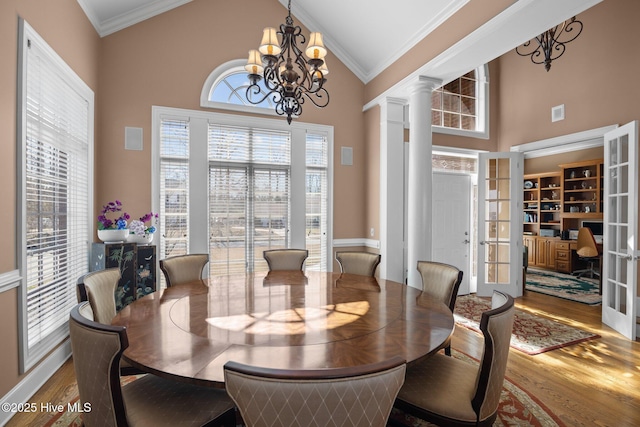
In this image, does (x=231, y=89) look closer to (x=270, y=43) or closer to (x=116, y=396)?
(x=270, y=43)

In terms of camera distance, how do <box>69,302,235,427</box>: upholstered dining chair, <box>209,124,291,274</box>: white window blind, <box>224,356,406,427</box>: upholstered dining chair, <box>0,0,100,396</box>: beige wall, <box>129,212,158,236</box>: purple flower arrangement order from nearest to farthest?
<box>224,356,406,427</box>: upholstered dining chair, <box>69,302,235,427</box>: upholstered dining chair, <box>0,0,100,396</box>: beige wall, <box>129,212,158,236</box>: purple flower arrangement, <box>209,124,291,274</box>: white window blind

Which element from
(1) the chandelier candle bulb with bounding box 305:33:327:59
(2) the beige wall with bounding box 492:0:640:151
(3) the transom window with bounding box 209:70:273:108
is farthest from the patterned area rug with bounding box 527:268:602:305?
(3) the transom window with bounding box 209:70:273:108

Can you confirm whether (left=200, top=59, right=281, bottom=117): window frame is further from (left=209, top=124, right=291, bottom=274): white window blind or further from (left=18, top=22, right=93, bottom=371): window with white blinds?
(left=18, top=22, right=93, bottom=371): window with white blinds

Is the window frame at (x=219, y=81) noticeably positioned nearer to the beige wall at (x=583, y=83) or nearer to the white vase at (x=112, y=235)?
the white vase at (x=112, y=235)

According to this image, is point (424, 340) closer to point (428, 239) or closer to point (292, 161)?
point (428, 239)

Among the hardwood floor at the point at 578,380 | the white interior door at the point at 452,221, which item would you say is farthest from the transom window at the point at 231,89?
the hardwood floor at the point at 578,380

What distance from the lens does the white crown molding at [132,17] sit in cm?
358

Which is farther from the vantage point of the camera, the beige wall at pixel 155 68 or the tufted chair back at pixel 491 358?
the beige wall at pixel 155 68

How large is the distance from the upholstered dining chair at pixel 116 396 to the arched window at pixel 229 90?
10.4ft

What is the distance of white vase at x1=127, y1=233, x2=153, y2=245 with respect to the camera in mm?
3404

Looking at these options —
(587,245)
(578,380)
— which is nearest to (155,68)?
(578,380)

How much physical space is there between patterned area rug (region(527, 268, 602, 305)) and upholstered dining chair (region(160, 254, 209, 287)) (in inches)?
218

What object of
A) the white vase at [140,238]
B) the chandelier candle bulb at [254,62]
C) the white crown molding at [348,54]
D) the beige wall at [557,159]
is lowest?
the white vase at [140,238]

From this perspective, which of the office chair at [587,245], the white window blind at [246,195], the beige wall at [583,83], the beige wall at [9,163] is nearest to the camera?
the beige wall at [9,163]
